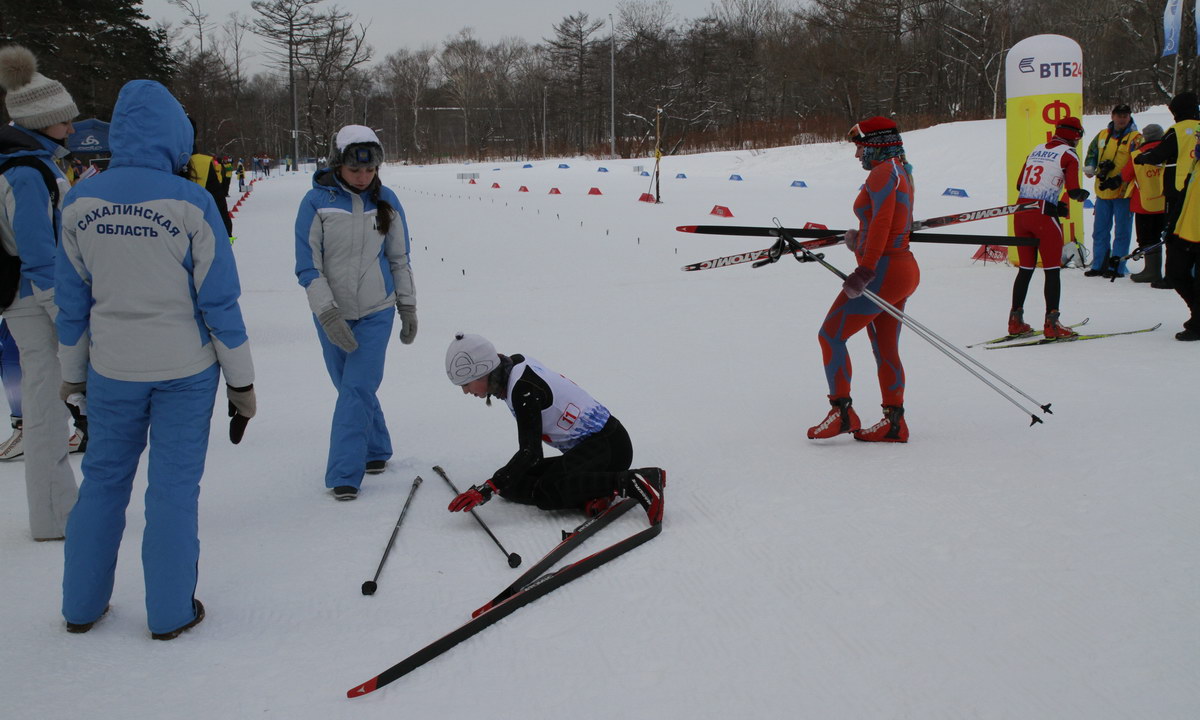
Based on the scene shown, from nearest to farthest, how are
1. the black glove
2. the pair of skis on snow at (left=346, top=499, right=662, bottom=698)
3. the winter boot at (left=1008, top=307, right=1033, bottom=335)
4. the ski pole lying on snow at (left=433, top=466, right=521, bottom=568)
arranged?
the pair of skis on snow at (left=346, top=499, right=662, bottom=698) < the black glove < the ski pole lying on snow at (left=433, top=466, right=521, bottom=568) < the winter boot at (left=1008, top=307, right=1033, bottom=335)

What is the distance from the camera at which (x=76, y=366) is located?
9.55ft

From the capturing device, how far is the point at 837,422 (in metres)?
5.01

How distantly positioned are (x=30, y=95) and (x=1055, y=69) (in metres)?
11.3

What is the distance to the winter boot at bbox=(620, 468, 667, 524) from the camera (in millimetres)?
3832

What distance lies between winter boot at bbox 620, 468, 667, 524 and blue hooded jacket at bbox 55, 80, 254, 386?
1908 mm

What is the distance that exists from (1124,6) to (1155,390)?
39.5m

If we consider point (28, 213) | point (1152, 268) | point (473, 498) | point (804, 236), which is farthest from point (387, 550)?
point (1152, 268)

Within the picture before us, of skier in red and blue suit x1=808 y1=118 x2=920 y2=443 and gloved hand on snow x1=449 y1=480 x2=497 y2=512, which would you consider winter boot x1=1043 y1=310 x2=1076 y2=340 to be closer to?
skier in red and blue suit x1=808 y1=118 x2=920 y2=443

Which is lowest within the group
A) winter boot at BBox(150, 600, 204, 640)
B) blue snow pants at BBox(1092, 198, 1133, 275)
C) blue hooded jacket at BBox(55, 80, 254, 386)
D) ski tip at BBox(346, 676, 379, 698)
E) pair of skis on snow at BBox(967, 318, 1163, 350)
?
ski tip at BBox(346, 676, 379, 698)

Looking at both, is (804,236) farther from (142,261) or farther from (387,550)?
(142,261)

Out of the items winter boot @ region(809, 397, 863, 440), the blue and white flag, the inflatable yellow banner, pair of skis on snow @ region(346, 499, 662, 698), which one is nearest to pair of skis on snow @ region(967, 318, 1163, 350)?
winter boot @ region(809, 397, 863, 440)

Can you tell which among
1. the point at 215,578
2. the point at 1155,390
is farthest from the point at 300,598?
the point at 1155,390

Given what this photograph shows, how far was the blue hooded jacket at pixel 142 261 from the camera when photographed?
2.77m

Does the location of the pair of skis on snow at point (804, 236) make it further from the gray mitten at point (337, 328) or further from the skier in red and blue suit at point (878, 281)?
the gray mitten at point (337, 328)
